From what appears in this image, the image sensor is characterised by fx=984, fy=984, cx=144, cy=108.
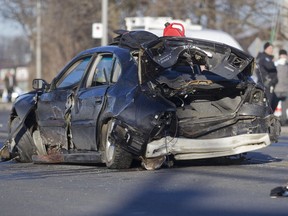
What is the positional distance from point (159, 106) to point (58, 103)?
196cm

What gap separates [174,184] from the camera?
9750mm

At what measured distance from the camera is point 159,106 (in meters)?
10.4

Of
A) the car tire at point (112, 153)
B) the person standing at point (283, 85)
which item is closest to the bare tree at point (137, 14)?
the person standing at point (283, 85)

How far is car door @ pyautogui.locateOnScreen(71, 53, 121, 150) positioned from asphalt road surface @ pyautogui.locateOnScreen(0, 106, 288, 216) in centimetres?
38

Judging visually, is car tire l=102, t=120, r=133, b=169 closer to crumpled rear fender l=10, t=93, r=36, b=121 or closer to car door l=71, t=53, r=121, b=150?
car door l=71, t=53, r=121, b=150

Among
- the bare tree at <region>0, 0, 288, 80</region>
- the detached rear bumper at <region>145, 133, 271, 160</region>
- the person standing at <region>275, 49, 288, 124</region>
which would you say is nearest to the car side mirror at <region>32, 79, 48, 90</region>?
the detached rear bumper at <region>145, 133, 271, 160</region>

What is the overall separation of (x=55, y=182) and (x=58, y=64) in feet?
112

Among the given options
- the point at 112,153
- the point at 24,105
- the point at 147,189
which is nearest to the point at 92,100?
the point at 112,153

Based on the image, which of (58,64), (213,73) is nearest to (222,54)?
(213,73)

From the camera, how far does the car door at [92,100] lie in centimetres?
1120

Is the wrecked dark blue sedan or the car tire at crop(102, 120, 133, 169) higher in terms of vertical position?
the wrecked dark blue sedan

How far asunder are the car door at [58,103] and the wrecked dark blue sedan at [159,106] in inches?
0.8

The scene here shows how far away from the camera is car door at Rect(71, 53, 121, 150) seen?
36.8ft

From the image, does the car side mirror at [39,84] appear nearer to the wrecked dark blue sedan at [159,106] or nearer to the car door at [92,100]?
the wrecked dark blue sedan at [159,106]
